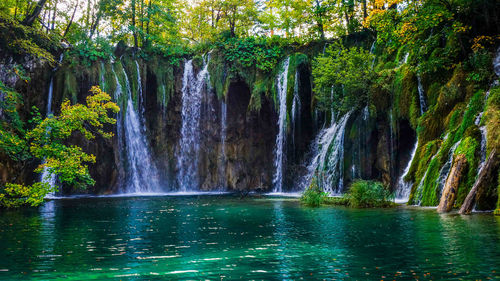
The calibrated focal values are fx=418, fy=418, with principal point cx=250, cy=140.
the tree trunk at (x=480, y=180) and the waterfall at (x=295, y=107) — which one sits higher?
the waterfall at (x=295, y=107)

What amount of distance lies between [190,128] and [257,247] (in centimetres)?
2259

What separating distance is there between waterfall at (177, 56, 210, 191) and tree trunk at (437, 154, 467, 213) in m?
19.6

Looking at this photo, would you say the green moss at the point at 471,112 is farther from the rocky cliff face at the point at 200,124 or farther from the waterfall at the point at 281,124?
the waterfall at the point at 281,124

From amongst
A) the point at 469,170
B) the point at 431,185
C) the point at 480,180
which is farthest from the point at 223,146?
the point at 480,180

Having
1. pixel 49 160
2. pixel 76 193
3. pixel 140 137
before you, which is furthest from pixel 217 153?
pixel 49 160

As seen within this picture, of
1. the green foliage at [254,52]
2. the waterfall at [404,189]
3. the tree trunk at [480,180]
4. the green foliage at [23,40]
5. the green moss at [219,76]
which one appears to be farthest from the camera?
the green moss at [219,76]

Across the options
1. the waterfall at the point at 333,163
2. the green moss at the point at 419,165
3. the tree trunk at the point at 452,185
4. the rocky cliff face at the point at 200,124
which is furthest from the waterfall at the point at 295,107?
the tree trunk at the point at 452,185

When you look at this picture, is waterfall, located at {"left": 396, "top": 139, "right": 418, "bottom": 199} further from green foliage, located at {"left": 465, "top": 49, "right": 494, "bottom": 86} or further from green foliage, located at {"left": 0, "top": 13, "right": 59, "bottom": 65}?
green foliage, located at {"left": 0, "top": 13, "right": 59, "bottom": 65}

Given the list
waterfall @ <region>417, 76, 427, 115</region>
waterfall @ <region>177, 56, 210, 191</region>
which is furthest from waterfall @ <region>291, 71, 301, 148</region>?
waterfall @ <region>417, 76, 427, 115</region>

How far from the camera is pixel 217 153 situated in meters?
29.3

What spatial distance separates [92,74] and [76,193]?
7.41m

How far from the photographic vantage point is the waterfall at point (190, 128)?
29.0 meters

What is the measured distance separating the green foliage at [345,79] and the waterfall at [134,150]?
39.3ft

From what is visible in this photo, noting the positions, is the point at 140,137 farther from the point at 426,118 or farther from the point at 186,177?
the point at 426,118
